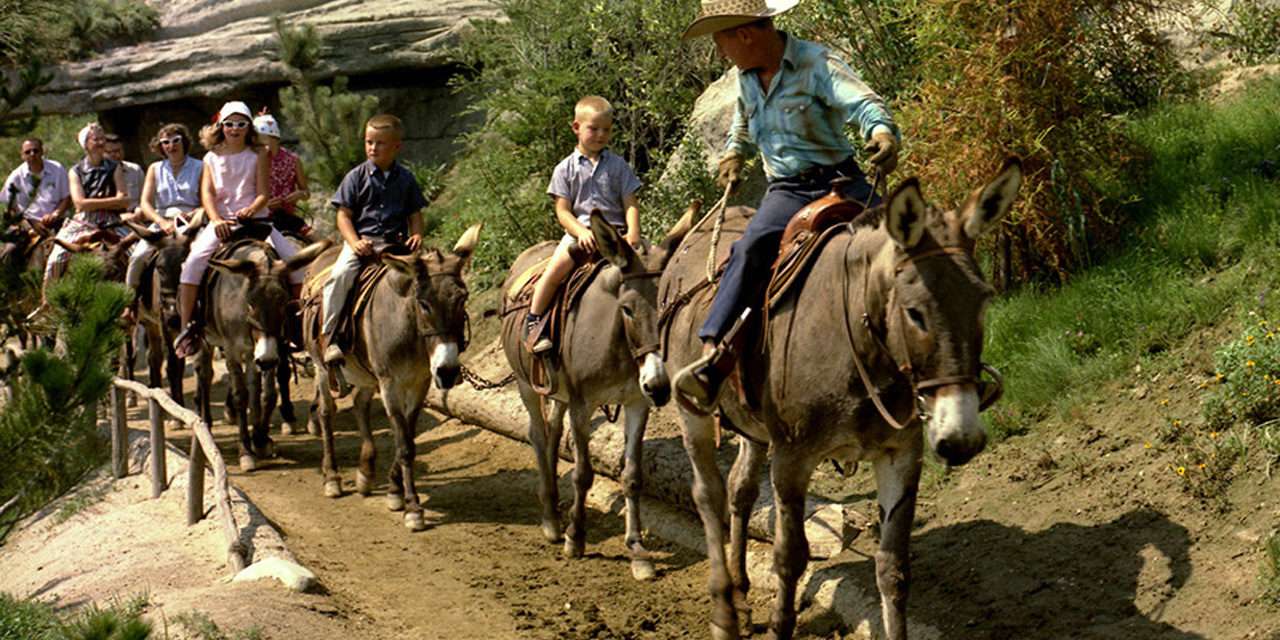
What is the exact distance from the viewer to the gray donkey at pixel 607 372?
26.5 feet

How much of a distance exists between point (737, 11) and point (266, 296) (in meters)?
6.73

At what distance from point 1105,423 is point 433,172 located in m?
16.0

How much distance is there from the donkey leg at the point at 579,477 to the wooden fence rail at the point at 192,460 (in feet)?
7.14

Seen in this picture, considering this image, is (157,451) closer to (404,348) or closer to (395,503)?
(395,503)

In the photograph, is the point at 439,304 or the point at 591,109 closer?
the point at 591,109

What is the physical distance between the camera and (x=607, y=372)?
884cm

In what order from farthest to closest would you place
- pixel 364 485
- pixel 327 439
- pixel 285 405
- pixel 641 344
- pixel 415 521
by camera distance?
1. pixel 285 405
2. pixel 327 439
3. pixel 364 485
4. pixel 415 521
5. pixel 641 344

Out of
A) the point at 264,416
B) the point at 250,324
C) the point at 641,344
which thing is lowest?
the point at 264,416

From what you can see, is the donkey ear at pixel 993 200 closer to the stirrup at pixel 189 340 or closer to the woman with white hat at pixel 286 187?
the woman with white hat at pixel 286 187

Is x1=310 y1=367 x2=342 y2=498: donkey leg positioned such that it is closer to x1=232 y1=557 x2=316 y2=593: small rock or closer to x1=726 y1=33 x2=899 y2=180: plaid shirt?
x1=232 y1=557 x2=316 y2=593: small rock

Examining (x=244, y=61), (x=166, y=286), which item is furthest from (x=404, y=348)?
(x=244, y=61)

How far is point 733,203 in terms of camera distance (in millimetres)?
12945

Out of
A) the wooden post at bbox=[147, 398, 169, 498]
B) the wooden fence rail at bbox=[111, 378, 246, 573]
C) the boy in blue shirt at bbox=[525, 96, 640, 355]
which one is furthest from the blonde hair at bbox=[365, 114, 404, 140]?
the wooden post at bbox=[147, 398, 169, 498]

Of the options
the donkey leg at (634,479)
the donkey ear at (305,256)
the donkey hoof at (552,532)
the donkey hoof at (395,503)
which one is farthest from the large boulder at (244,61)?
the donkey leg at (634,479)
